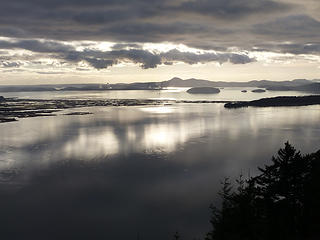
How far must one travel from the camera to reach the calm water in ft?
90.9

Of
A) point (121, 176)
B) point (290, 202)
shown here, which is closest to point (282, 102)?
point (121, 176)

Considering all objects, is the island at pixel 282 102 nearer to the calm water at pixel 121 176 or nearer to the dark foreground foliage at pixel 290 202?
the calm water at pixel 121 176

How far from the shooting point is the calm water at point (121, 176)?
90.9ft

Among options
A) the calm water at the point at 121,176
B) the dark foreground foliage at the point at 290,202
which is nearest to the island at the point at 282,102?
the calm water at the point at 121,176

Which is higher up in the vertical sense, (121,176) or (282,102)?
(282,102)

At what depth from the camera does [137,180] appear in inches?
1551

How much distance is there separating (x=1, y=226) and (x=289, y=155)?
24245mm

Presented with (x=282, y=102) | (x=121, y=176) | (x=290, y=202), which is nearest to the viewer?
(x=290, y=202)

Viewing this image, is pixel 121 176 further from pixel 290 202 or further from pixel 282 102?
pixel 282 102

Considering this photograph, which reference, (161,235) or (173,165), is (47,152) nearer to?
(173,165)

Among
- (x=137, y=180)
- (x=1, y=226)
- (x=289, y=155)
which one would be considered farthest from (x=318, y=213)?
(x=1, y=226)

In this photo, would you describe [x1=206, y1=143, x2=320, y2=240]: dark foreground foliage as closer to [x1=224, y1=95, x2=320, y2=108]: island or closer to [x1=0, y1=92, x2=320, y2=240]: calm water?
[x1=0, y1=92, x2=320, y2=240]: calm water

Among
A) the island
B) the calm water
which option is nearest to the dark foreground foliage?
the calm water

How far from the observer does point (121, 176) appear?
4131cm
